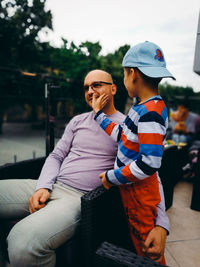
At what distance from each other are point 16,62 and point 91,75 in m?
2.67

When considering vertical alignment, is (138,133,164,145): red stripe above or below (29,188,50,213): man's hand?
above

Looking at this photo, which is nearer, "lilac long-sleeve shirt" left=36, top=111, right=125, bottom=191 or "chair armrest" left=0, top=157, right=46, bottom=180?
"lilac long-sleeve shirt" left=36, top=111, right=125, bottom=191

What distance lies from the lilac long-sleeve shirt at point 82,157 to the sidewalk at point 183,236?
39.9 inches

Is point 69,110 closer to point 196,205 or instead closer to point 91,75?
point 91,75

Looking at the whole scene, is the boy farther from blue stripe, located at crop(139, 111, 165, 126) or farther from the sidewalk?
the sidewalk

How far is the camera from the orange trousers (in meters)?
1.05

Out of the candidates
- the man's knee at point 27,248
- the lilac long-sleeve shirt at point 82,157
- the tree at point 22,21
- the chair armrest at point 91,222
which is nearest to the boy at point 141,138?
the chair armrest at point 91,222

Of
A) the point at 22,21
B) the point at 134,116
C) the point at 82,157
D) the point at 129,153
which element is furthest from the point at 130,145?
the point at 22,21

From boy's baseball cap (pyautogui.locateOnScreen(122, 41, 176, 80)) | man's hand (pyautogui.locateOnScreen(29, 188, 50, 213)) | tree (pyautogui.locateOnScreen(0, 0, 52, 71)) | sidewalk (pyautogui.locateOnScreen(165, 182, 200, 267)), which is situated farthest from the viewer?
tree (pyautogui.locateOnScreen(0, 0, 52, 71))

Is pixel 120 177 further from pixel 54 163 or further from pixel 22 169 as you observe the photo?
pixel 22 169

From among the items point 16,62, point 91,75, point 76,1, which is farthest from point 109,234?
point 16,62

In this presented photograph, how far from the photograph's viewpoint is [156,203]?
3.51 feet

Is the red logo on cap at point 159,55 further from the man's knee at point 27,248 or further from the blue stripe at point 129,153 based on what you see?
the man's knee at point 27,248

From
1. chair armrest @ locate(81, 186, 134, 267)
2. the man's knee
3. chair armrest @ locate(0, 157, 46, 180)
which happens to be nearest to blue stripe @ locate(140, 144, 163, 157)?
chair armrest @ locate(81, 186, 134, 267)
